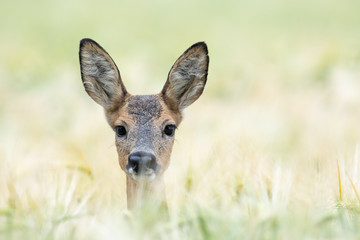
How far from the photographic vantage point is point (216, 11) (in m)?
24.2

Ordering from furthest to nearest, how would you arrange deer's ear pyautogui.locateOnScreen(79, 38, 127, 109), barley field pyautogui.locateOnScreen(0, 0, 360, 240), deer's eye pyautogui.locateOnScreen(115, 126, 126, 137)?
deer's ear pyautogui.locateOnScreen(79, 38, 127, 109), deer's eye pyautogui.locateOnScreen(115, 126, 126, 137), barley field pyautogui.locateOnScreen(0, 0, 360, 240)

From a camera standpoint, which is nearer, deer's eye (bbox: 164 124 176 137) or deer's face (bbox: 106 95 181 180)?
deer's face (bbox: 106 95 181 180)

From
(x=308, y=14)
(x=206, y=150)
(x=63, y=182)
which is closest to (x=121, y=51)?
(x=308, y=14)

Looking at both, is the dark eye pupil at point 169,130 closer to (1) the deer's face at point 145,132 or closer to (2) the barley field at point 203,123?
(1) the deer's face at point 145,132

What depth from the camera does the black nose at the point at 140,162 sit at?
5.48m

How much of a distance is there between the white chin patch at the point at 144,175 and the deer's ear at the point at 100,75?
121cm

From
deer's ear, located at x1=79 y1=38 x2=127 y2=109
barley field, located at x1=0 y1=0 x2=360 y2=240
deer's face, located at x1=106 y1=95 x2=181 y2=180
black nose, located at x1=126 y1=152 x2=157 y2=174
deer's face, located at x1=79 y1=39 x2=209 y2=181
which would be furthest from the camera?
deer's ear, located at x1=79 y1=38 x2=127 y2=109

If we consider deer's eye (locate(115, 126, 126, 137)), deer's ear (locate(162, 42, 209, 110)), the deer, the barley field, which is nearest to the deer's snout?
the deer

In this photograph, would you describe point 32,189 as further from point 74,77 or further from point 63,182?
point 74,77

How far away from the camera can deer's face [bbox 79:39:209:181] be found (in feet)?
19.4

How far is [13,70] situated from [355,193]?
11938 mm

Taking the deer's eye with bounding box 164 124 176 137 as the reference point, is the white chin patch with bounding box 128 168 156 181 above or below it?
below

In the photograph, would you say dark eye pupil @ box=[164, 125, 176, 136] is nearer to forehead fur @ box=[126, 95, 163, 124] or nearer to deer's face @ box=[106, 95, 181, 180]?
deer's face @ box=[106, 95, 181, 180]

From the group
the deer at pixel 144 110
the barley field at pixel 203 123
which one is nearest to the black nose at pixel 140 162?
the deer at pixel 144 110
